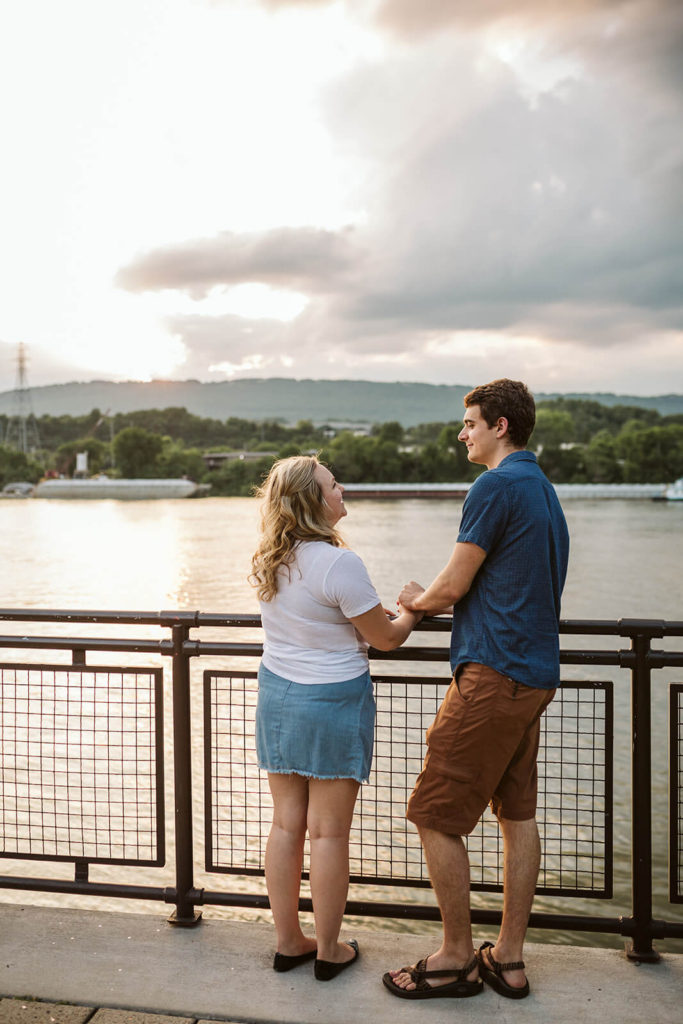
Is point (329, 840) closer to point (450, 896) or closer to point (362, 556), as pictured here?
point (450, 896)

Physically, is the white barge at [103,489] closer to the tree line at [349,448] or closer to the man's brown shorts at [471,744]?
the tree line at [349,448]

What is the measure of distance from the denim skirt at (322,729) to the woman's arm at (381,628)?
0.45 ft

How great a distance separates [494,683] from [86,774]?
5974 millimetres

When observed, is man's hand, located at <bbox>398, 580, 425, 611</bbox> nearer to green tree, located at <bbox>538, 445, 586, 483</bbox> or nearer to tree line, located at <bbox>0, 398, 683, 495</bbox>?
tree line, located at <bbox>0, 398, 683, 495</bbox>

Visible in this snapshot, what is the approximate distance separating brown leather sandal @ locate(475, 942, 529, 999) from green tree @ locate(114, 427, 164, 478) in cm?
13355

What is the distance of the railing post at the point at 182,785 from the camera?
A: 10.2 ft

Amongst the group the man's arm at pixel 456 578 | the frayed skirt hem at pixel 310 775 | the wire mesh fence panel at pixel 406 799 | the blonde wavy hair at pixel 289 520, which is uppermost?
the blonde wavy hair at pixel 289 520

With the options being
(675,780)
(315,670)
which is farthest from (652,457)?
(315,670)

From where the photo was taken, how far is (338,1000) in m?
2.63

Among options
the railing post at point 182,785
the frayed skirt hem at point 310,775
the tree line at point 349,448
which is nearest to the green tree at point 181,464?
the tree line at point 349,448

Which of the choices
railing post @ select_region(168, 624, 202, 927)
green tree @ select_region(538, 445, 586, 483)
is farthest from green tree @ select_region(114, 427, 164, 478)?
railing post @ select_region(168, 624, 202, 927)

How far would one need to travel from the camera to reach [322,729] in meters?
2.59

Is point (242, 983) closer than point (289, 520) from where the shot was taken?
No

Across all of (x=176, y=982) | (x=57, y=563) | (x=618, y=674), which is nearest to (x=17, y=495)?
(x=57, y=563)
